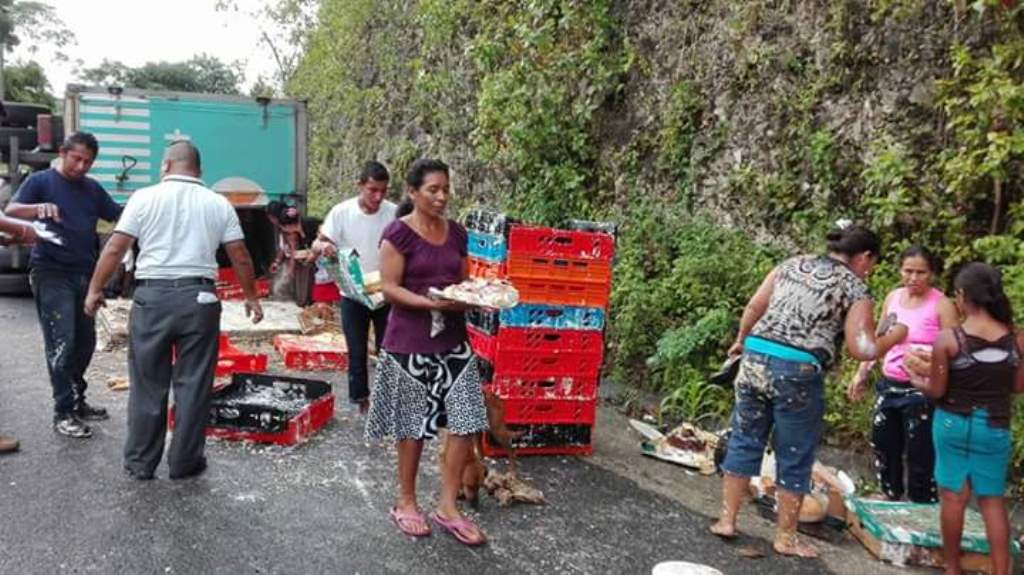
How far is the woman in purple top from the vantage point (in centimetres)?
409

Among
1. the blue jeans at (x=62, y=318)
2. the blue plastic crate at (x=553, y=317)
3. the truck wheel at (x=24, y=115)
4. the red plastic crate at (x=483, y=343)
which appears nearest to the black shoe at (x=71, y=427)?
the blue jeans at (x=62, y=318)

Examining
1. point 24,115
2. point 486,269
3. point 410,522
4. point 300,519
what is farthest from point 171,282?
point 24,115

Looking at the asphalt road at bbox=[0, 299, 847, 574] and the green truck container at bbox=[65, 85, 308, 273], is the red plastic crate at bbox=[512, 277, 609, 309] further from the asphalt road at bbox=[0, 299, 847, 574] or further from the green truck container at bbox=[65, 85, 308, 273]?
the green truck container at bbox=[65, 85, 308, 273]

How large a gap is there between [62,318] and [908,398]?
5.06m

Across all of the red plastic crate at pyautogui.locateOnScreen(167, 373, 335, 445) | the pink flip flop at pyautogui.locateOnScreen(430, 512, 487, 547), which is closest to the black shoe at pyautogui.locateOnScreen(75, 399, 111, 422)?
the red plastic crate at pyautogui.locateOnScreen(167, 373, 335, 445)

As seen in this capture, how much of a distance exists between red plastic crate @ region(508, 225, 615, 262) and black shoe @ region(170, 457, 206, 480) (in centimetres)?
221

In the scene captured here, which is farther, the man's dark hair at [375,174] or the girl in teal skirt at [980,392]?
the man's dark hair at [375,174]

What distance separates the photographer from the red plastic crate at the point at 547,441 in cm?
556

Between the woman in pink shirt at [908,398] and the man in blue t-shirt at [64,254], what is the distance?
4.78 metres

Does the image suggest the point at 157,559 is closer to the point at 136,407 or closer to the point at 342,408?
the point at 136,407

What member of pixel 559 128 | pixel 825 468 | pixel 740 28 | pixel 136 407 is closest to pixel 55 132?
pixel 559 128

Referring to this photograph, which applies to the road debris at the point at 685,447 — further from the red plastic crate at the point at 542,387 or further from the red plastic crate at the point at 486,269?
the red plastic crate at the point at 486,269

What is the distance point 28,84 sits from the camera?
148 feet

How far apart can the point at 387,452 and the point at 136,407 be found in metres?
1.57
